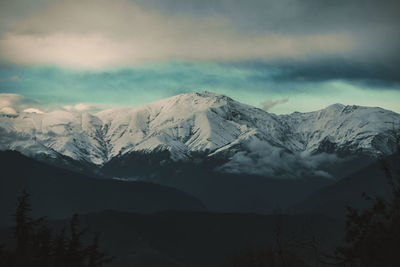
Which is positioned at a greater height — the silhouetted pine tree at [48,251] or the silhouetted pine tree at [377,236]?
the silhouetted pine tree at [377,236]

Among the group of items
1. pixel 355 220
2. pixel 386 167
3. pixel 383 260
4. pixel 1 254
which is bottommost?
pixel 1 254

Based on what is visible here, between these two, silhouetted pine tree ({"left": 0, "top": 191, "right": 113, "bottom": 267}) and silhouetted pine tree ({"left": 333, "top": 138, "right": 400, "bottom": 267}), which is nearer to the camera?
silhouetted pine tree ({"left": 333, "top": 138, "right": 400, "bottom": 267})

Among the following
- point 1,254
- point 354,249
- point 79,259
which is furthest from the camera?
point 1,254

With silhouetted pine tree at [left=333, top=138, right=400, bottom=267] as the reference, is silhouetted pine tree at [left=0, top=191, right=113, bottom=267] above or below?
below

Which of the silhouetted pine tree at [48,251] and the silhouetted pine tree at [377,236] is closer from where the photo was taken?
the silhouetted pine tree at [377,236]

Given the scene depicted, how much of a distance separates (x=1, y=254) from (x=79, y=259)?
75.9 ft

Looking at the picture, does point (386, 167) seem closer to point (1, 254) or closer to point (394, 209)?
point (394, 209)

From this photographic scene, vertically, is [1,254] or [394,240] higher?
→ [394,240]

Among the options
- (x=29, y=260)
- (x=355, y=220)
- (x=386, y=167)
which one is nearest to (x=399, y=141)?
(x=386, y=167)

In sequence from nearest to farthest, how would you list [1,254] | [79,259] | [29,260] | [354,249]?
1. [354,249]
2. [79,259]
3. [29,260]
4. [1,254]

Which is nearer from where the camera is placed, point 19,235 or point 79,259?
point 79,259

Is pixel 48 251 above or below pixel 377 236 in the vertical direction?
below

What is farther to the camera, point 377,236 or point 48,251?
point 48,251

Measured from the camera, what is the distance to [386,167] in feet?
175
